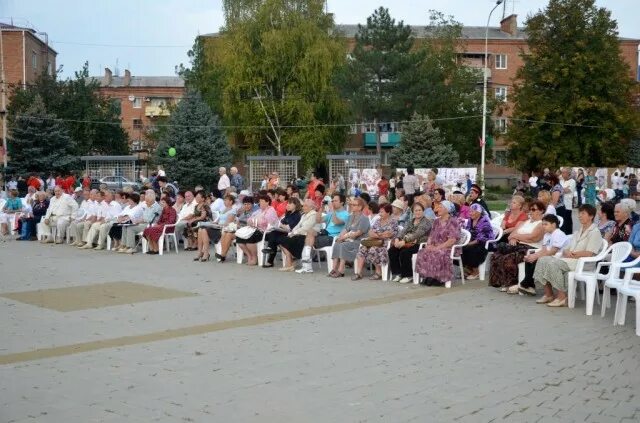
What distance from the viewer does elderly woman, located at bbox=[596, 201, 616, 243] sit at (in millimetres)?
10602

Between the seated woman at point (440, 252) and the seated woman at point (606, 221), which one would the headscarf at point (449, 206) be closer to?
the seated woman at point (440, 252)

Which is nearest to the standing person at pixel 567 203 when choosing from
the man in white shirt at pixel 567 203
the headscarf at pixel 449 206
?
the man in white shirt at pixel 567 203

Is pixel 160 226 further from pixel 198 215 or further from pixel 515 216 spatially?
pixel 515 216

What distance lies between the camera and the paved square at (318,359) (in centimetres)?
556

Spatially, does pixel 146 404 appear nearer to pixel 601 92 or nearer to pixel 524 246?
pixel 524 246

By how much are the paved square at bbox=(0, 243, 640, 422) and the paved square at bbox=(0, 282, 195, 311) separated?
231 mm

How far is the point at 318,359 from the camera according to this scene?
278 inches

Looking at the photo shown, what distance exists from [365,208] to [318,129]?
3862cm

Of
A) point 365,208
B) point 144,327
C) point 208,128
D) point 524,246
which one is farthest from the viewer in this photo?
point 208,128

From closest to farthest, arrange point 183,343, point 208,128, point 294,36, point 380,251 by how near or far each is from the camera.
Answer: point 183,343 < point 380,251 < point 208,128 < point 294,36

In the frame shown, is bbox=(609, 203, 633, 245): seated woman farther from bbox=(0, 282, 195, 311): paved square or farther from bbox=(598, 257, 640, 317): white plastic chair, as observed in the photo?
bbox=(0, 282, 195, 311): paved square

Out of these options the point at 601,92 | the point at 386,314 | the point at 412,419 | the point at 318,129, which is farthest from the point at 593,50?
the point at 412,419

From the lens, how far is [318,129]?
52188 mm

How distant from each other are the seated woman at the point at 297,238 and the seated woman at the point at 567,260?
15.7 feet
